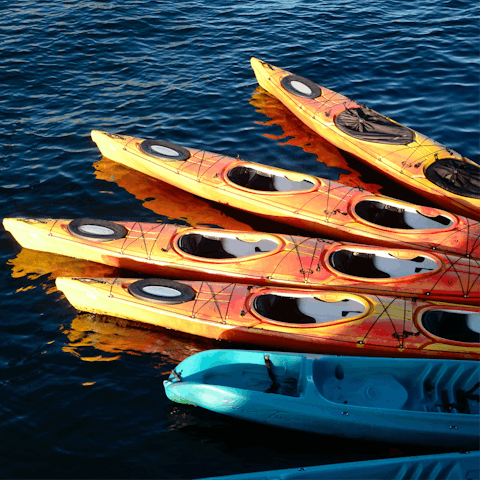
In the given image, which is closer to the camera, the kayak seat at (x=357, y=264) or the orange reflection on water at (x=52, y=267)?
the kayak seat at (x=357, y=264)

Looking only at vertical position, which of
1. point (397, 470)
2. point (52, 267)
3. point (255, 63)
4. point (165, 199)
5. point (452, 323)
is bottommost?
point (397, 470)

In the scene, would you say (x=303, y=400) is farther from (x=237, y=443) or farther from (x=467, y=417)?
(x=467, y=417)

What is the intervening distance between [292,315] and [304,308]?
0.95 ft

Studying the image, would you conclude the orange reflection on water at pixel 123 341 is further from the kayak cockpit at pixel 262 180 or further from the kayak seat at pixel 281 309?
the kayak cockpit at pixel 262 180

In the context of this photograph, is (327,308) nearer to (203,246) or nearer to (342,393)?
(342,393)

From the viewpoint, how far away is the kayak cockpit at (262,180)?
1297 cm

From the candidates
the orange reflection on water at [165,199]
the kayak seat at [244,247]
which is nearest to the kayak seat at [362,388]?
the kayak seat at [244,247]

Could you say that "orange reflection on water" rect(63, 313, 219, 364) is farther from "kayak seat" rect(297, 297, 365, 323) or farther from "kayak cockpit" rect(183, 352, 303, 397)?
"kayak seat" rect(297, 297, 365, 323)

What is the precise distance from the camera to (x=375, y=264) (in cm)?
1074

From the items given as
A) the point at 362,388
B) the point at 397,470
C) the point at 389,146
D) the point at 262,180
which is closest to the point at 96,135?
the point at 262,180

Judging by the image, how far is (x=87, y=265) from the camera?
11.9 m

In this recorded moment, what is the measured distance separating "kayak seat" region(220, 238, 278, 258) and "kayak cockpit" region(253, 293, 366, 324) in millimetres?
1527

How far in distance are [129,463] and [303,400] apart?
119 inches

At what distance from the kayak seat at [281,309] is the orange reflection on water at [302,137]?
5.21 metres
